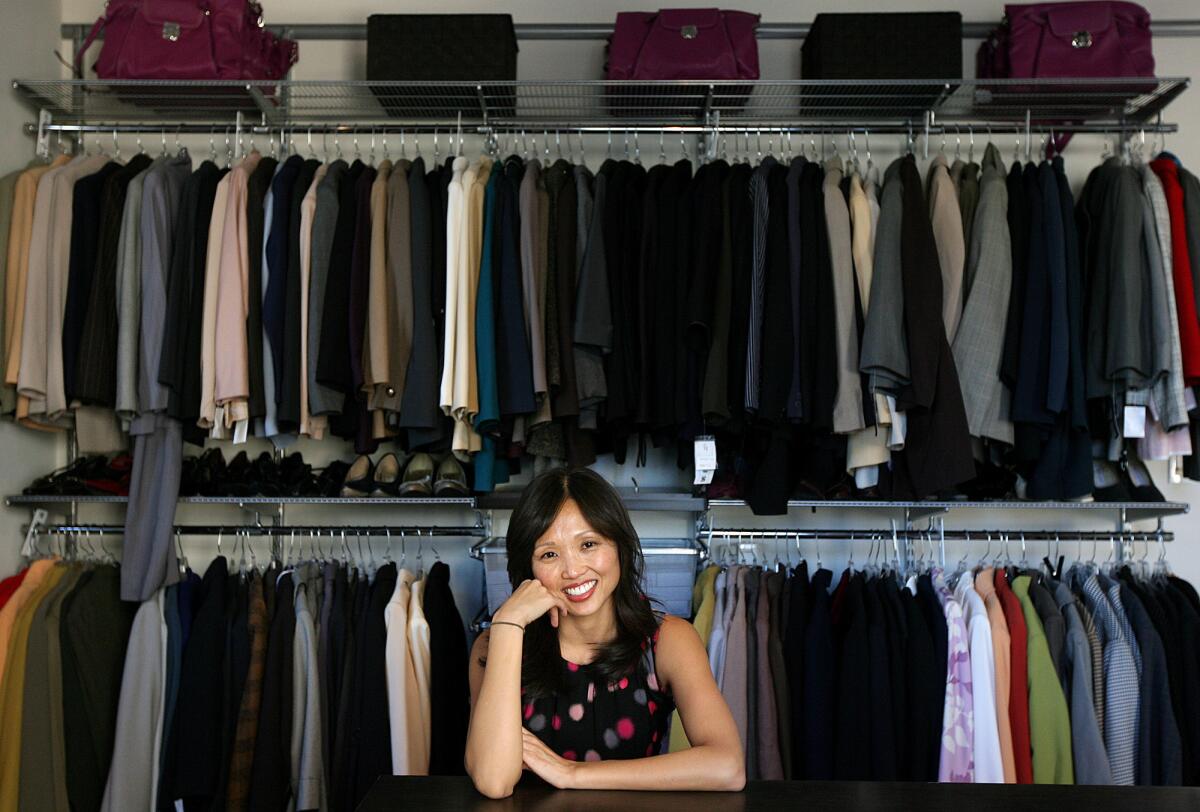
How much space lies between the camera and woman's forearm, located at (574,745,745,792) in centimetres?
168

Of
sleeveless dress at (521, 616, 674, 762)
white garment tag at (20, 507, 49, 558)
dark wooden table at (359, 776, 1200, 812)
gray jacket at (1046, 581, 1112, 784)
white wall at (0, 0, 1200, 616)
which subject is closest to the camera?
dark wooden table at (359, 776, 1200, 812)

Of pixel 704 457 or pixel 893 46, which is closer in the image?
pixel 704 457

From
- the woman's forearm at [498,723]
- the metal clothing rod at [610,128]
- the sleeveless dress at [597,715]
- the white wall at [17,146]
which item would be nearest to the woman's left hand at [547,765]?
the woman's forearm at [498,723]

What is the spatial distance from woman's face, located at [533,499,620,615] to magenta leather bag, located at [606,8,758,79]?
1960 mm

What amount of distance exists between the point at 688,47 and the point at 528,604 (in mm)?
2236

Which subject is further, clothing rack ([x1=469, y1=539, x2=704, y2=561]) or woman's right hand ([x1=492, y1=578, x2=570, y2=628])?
clothing rack ([x1=469, y1=539, x2=704, y2=561])

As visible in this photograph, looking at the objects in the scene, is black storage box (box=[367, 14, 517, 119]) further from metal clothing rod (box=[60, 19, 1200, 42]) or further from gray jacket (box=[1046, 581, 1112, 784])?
gray jacket (box=[1046, 581, 1112, 784])

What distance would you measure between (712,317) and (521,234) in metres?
0.67

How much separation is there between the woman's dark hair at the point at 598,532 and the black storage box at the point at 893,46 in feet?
6.71

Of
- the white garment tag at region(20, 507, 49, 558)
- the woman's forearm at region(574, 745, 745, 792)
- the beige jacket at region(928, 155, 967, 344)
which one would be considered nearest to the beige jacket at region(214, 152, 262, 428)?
the white garment tag at region(20, 507, 49, 558)

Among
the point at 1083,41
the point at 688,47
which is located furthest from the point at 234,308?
the point at 1083,41

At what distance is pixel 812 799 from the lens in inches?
55.3

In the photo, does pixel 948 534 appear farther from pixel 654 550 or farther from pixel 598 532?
pixel 598 532

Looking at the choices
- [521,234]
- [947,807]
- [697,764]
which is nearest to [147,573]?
[521,234]
